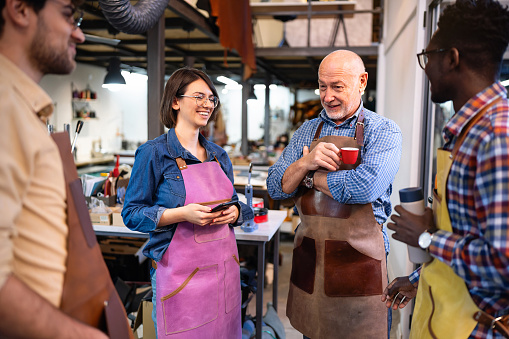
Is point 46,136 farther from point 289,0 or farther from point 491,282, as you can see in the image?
point 289,0

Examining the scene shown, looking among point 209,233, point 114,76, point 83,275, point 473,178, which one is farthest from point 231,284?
point 114,76

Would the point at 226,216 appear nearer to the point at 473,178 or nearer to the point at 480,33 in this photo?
the point at 473,178

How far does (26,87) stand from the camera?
3.16 ft

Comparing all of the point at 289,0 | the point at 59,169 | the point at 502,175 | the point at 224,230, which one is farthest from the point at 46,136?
the point at 289,0

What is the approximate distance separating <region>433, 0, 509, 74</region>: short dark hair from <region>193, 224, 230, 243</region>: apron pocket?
1.48 meters

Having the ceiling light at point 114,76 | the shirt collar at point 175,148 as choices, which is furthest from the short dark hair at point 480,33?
the ceiling light at point 114,76

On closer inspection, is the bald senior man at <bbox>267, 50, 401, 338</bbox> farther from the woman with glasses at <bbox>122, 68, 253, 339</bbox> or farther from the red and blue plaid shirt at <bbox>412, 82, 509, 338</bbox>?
the red and blue plaid shirt at <bbox>412, 82, 509, 338</bbox>

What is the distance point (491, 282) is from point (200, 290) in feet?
4.91

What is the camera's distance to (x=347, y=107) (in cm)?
210

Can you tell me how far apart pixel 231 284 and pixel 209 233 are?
0.35m

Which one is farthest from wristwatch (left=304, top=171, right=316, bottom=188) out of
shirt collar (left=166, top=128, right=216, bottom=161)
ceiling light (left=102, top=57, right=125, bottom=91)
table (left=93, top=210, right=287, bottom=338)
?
ceiling light (left=102, top=57, right=125, bottom=91)

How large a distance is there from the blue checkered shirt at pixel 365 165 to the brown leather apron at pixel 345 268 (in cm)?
6

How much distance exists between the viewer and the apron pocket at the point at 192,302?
2.21 metres

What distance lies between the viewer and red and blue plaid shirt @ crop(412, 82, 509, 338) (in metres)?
1.06
